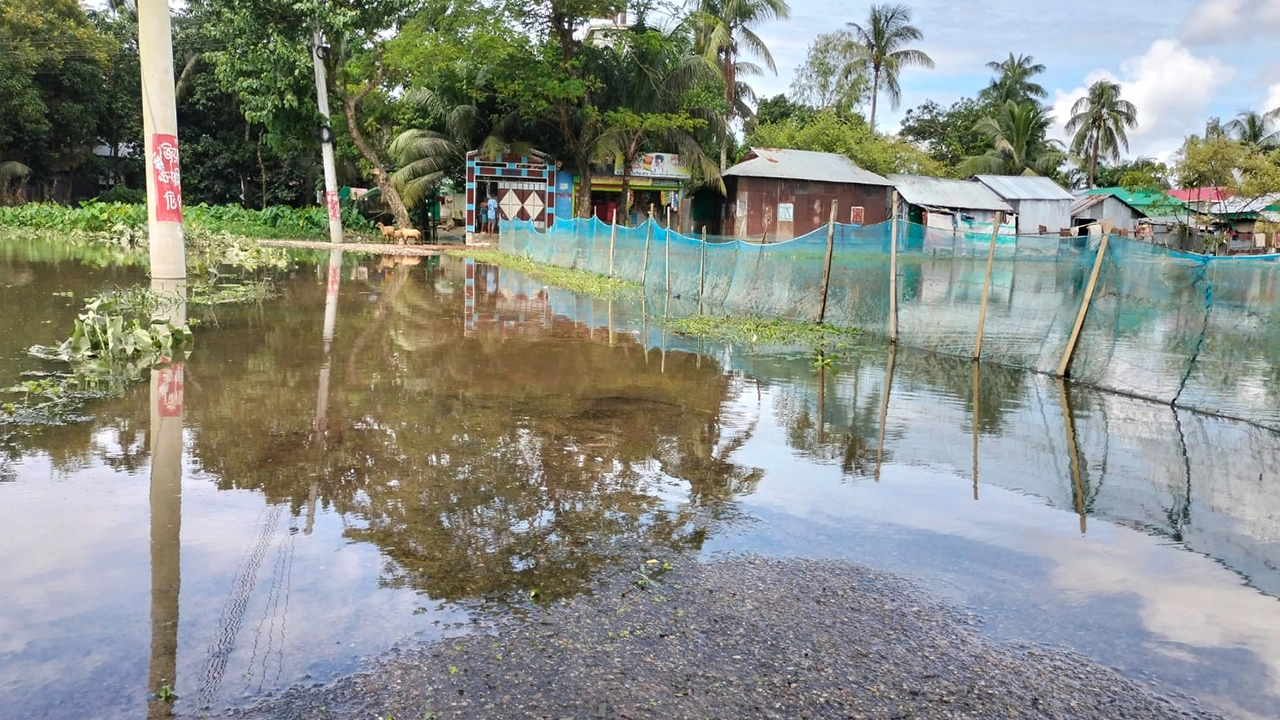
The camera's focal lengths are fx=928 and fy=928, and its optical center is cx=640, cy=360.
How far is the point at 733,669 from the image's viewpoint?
3426 millimetres

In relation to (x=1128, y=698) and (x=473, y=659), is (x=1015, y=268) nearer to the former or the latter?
(x=1128, y=698)

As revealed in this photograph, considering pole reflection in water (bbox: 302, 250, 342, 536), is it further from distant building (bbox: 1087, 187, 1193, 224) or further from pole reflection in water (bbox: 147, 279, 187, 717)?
distant building (bbox: 1087, 187, 1193, 224)

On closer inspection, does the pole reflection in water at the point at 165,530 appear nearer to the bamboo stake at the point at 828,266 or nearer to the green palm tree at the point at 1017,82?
the bamboo stake at the point at 828,266

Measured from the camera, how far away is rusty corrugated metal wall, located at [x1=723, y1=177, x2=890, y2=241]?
3559 centimetres

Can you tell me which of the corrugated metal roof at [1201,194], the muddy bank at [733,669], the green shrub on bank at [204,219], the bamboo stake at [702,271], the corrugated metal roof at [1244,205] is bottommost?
the muddy bank at [733,669]

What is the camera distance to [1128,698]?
3.35 meters

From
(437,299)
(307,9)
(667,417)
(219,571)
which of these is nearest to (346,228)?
(307,9)

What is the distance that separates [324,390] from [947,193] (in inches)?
1329

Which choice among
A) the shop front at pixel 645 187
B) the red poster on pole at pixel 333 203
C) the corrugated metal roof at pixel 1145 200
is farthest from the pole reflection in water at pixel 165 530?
the corrugated metal roof at pixel 1145 200

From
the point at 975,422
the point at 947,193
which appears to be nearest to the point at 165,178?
the point at 975,422

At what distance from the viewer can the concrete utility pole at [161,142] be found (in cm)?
1480

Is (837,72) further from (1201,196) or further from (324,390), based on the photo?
(324,390)

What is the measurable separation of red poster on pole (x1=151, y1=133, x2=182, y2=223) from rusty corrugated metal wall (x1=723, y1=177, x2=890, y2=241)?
73.8 feet

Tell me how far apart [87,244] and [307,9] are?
1019 centimetres
